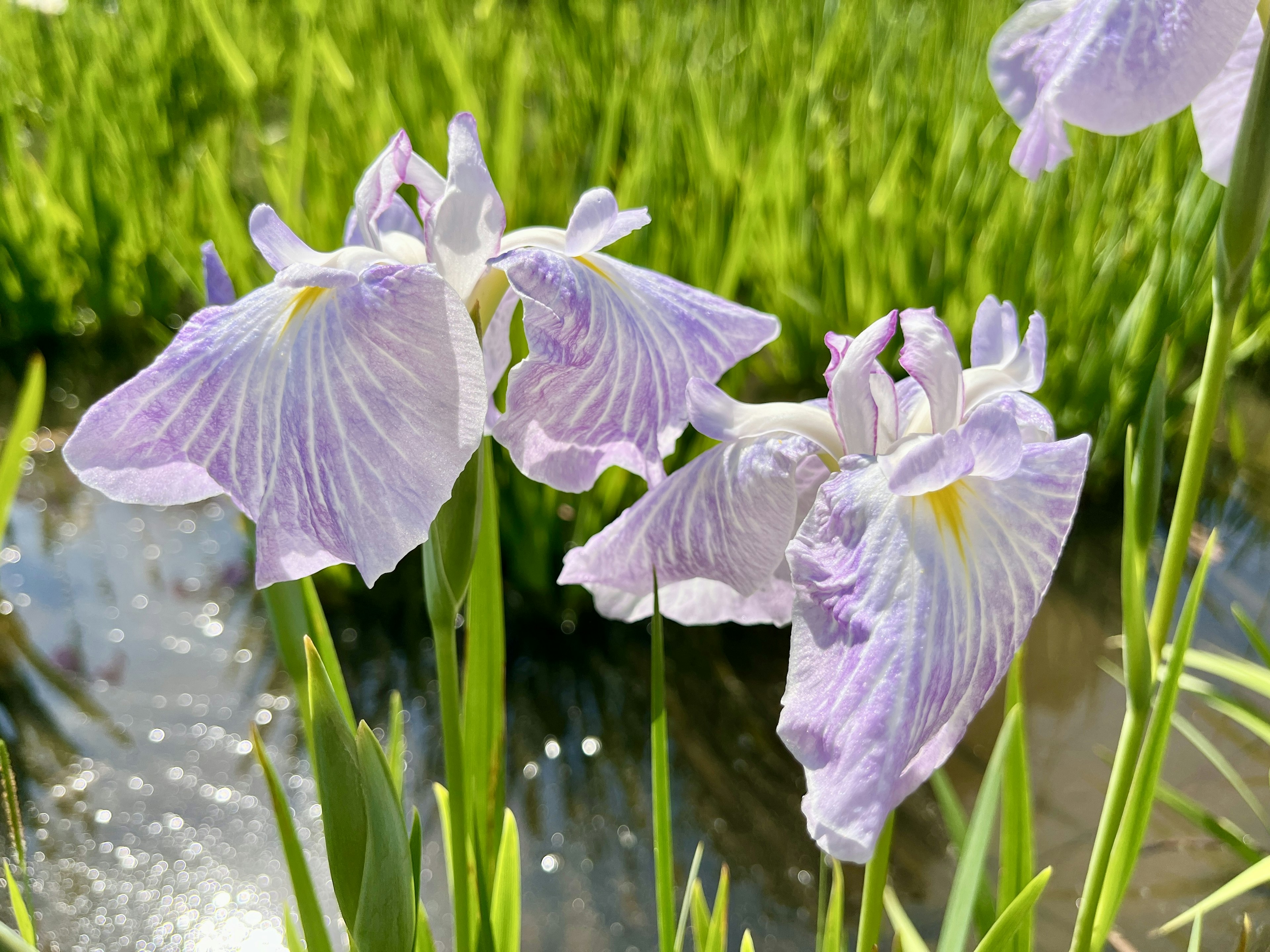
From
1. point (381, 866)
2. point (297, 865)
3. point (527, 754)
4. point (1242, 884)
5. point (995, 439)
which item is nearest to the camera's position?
point (995, 439)

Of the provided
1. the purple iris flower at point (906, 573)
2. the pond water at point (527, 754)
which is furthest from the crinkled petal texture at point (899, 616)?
the pond water at point (527, 754)

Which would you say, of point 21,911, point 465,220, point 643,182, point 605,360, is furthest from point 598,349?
point 643,182

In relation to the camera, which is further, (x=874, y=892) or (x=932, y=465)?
(x=874, y=892)

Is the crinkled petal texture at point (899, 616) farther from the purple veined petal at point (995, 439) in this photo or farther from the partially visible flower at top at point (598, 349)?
the partially visible flower at top at point (598, 349)

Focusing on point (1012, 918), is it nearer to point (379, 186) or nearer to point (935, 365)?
point (935, 365)

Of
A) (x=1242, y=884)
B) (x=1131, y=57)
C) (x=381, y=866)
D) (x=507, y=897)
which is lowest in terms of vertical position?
(x=1242, y=884)

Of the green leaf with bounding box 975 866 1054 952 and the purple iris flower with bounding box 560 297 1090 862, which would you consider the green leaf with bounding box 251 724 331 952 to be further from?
the green leaf with bounding box 975 866 1054 952
